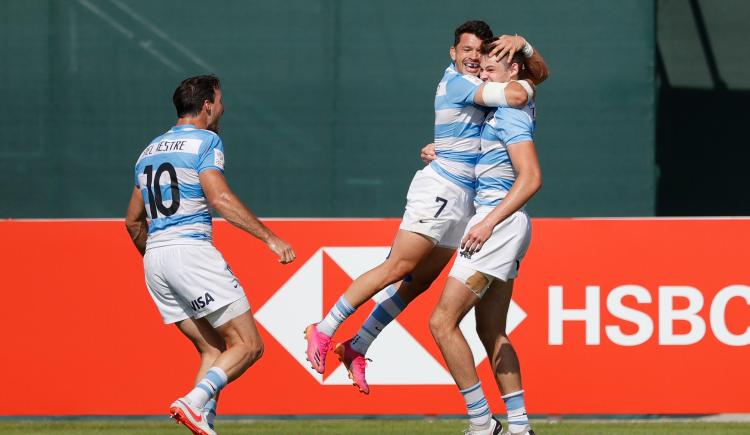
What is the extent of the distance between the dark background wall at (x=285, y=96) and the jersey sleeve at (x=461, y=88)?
4384mm

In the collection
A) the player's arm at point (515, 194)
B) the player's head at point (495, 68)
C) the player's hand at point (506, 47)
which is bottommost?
the player's arm at point (515, 194)

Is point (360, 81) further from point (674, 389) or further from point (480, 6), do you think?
point (674, 389)

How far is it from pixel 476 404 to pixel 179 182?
193cm

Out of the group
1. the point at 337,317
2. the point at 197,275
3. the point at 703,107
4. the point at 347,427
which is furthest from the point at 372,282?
the point at 703,107

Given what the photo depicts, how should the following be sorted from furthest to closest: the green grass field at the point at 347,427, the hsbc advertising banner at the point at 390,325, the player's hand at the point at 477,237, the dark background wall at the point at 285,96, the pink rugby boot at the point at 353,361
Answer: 1. the dark background wall at the point at 285,96
2. the hsbc advertising banner at the point at 390,325
3. the green grass field at the point at 347,427
4. the pink rugby boot at the point at 353,361
5. the player's hand at the point at 477,237

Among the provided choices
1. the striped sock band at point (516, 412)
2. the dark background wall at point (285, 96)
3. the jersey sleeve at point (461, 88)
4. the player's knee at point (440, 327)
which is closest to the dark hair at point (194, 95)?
the jersey sleeve at point (461, 88)

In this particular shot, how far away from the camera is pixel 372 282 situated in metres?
7.45

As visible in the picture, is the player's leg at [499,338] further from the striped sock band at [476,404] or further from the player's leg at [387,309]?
the player's leg at [387,309]

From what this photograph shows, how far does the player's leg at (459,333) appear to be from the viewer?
7074 mm

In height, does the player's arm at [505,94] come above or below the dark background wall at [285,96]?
above

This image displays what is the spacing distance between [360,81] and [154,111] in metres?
1.79

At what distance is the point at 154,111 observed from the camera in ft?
38.9

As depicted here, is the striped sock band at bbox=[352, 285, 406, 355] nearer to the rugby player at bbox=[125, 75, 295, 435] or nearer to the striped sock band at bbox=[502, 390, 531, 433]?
the rugby player at bbox=[125, 75, 295, 435]

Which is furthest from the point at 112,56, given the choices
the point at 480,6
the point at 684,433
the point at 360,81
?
the point at 684,433
